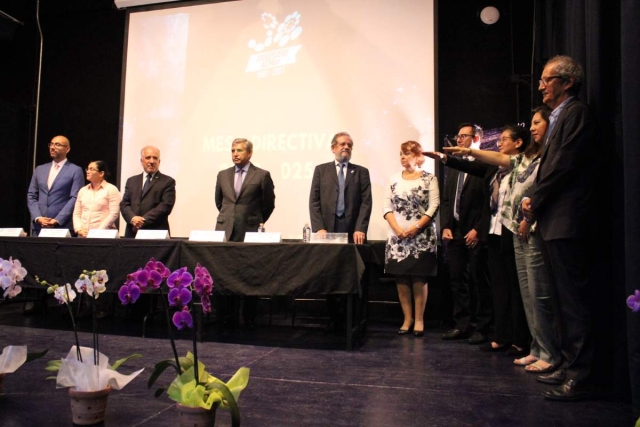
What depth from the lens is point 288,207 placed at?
4.86 meters

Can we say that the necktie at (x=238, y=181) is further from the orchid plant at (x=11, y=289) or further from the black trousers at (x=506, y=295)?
the orchid plant at (x=11, y=289)

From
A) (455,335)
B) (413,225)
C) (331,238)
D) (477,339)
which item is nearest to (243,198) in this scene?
(331,238)

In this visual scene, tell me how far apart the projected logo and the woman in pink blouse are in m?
1.83

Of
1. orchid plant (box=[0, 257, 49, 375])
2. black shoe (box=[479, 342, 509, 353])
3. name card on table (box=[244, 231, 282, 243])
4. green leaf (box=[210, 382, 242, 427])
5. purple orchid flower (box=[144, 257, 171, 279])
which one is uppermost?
name card on table (box=[244, 231, 282, 243])

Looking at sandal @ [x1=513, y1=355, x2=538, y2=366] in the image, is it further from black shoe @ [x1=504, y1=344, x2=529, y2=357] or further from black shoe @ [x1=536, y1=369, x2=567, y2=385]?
black shoe @ [x1=536, y1=369, x2=567, y2=385]

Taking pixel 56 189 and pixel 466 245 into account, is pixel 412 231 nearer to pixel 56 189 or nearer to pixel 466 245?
pixel 466 245

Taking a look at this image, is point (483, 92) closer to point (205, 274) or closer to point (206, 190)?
point (206, 190)

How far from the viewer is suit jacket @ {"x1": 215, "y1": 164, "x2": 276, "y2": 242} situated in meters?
Answer: 3.84

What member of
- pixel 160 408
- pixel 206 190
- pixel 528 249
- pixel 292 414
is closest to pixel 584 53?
pixel 528 249

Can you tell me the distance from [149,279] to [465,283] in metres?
2.82

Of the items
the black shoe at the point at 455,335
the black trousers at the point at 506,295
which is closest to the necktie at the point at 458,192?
the black trousers at the point at 506,295

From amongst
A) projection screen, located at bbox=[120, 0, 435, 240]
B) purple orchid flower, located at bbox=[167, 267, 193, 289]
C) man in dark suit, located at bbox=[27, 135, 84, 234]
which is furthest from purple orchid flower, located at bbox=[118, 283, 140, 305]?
man in dark suit, located at bbox=[27, 135, 84, 234]

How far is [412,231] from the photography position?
355cm

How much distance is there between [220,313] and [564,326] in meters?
2.32
